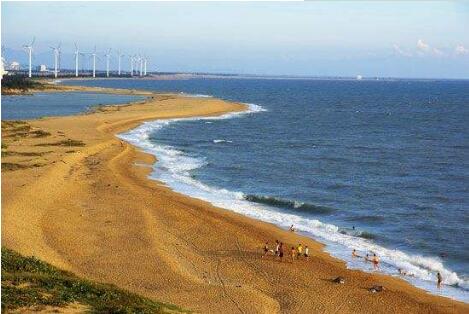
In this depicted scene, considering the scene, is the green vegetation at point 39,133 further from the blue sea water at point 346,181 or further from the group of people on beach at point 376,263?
the group of people on beach at point 376,263

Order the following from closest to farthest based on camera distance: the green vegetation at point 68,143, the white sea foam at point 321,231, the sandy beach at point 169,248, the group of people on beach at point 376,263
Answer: the sandy beach at point 169,248
the group of people on beach at point 376,263
the white sea foam at point 321,231
the green vegetation at point 68,143

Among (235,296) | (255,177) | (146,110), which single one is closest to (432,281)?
(235,296)

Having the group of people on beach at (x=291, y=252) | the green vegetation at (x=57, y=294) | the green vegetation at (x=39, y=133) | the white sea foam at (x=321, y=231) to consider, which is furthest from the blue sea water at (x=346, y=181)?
the green vegetation at (x=57, y=294)

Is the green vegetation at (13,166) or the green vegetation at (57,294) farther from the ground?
the green vegetation at (57,294)

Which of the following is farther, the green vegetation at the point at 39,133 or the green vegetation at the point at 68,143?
the green vegetation at the point at 39,133

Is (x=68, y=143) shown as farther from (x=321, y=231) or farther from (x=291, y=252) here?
(x=291, y=252)

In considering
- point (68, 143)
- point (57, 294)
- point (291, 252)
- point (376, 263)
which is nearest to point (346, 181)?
point (291, 252)

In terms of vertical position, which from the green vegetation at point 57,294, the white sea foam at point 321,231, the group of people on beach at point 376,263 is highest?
the green vegetation at point 57,294

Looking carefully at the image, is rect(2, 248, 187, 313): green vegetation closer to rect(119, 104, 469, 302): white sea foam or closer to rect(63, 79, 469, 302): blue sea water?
rect(119, 104, 469, 302): white sea foam

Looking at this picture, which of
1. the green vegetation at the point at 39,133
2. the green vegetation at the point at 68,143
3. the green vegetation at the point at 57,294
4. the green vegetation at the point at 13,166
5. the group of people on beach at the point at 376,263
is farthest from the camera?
the green vegetation at the point at 39,133
